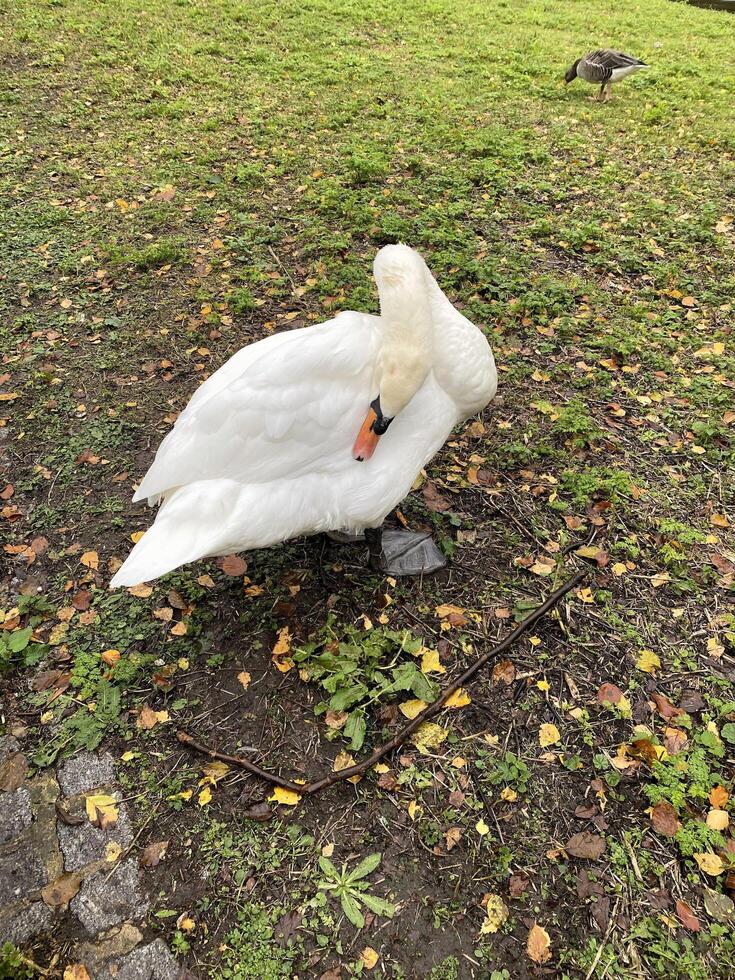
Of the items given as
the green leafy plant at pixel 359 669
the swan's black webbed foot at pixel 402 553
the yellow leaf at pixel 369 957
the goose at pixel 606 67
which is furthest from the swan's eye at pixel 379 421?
the goose at pixel 606 67

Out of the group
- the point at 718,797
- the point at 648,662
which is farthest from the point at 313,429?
the point at 718,797

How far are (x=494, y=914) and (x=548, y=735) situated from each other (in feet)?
2.43

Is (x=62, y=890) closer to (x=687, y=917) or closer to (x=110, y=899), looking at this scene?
(x=110, y=899)

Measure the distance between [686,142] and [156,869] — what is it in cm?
797

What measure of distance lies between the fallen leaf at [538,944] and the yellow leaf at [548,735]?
68cm

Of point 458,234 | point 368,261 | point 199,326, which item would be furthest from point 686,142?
point 199,326

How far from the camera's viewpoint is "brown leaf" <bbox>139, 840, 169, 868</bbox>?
2535mm

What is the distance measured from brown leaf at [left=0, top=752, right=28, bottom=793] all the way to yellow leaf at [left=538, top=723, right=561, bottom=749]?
222cm

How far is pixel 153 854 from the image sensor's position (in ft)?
8.39

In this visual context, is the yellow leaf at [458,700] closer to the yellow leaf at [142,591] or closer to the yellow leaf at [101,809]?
the yellow leaf at [101,809]

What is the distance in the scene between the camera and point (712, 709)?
288 centimetres

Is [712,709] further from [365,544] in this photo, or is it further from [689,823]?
[365,544]

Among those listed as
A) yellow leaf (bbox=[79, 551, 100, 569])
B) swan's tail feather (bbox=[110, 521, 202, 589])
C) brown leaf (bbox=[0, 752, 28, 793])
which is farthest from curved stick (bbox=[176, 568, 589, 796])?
yellow leaf (bbox=[79, 551, 100, 569])

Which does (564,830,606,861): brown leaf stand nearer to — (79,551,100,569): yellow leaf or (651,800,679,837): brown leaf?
(651,800,679,837): brown leaf
